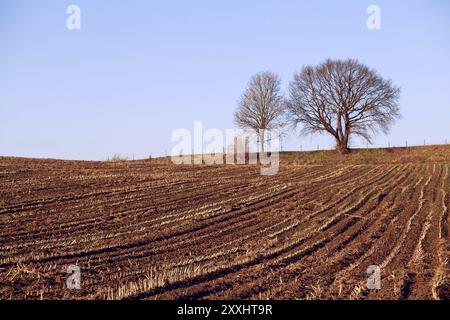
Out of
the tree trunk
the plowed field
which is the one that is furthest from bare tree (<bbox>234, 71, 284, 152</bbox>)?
the plowed field

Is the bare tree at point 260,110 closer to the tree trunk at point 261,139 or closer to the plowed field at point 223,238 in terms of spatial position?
the tree trunk at point 261,139

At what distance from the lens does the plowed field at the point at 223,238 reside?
33.1 feet

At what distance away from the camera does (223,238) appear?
15141 mm

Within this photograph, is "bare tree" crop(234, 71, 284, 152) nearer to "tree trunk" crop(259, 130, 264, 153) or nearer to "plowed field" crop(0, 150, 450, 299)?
"tree trunk" crop(259, 130, 264, 153)

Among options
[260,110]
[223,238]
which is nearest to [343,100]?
[260,110]

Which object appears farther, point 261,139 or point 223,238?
point 261,139

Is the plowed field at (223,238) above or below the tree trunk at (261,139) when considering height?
below

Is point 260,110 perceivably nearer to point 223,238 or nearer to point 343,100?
point 343,100

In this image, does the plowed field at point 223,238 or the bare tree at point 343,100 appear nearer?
the plowed field at point 223,238

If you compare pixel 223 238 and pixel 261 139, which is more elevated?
pixel 261 139

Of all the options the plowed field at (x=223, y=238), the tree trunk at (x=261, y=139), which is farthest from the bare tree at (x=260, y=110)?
the plowed field at (x=223, y=238)

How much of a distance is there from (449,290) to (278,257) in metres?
4.08
